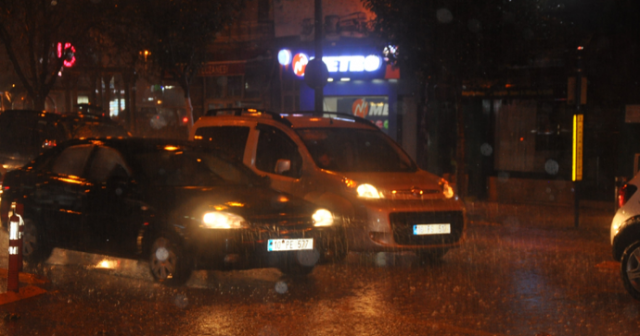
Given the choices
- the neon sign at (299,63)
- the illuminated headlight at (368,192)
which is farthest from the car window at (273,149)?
the neon sign at (299,63)

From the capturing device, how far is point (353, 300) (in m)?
7.54

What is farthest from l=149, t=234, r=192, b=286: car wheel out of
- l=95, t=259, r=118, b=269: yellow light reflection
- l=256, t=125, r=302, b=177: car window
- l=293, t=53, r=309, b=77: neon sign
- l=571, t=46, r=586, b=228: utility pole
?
l=293, t=53, r=309, b=77: neon sign

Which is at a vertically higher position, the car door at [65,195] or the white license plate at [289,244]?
the car door at [65,195]

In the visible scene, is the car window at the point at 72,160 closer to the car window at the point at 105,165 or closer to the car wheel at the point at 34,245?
the car window at the point at 105,165

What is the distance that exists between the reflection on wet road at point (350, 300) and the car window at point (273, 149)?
165 cm

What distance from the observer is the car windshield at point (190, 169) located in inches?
341

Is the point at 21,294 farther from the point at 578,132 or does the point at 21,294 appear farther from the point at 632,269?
the point at 578,132

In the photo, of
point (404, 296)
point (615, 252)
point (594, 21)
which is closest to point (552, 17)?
point (594, 21)

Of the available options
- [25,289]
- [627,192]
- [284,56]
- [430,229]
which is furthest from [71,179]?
[284,56]

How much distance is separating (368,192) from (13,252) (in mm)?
4133

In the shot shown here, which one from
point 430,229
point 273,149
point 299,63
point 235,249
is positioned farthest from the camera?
point 299,63

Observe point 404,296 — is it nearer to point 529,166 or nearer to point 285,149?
point 285,149

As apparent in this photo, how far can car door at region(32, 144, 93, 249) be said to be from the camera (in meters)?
8.84

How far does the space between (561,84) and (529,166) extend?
7.07ft
